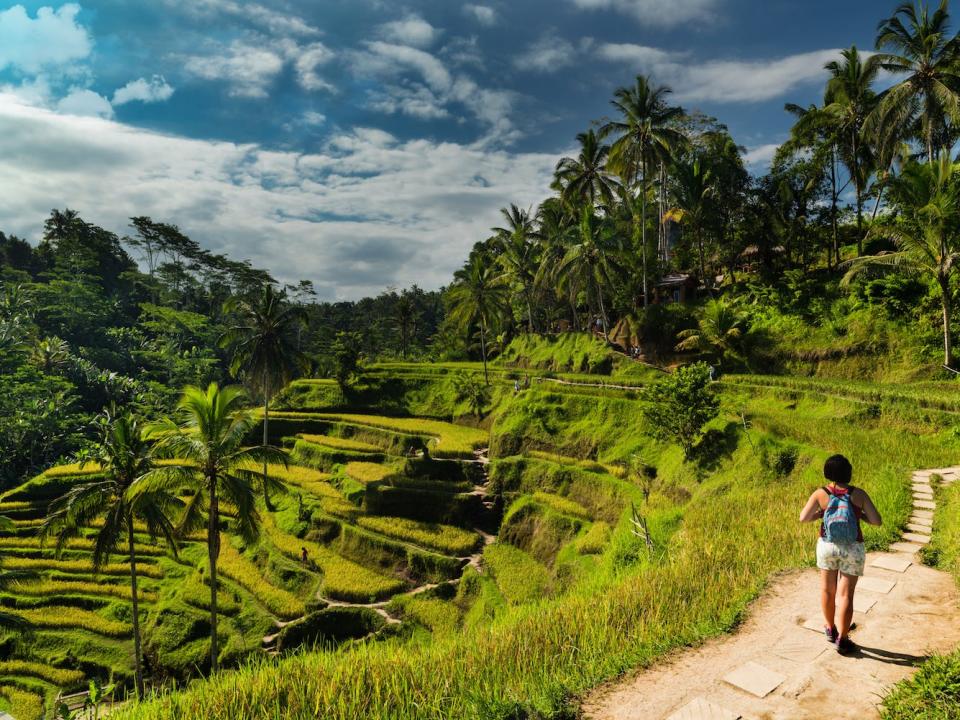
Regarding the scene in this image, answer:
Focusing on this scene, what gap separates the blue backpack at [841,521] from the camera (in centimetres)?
563

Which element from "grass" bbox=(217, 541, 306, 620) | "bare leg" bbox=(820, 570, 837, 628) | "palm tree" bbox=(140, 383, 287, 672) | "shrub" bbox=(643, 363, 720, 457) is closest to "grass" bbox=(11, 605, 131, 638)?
"grass" bbox=(217, 541, 306, 620)

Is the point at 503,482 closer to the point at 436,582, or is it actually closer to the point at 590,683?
the point at 436,582

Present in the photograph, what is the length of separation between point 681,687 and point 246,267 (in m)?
113

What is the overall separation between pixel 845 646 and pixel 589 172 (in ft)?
143

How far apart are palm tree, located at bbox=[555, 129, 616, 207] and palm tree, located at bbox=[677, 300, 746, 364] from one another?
17.4 meters

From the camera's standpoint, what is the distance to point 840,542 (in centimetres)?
566

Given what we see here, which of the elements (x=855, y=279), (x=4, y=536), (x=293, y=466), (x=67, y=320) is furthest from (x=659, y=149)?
(x=67, y=320)

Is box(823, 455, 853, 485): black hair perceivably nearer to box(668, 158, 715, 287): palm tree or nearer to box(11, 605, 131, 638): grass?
box(11, 605, 131, 638): grass

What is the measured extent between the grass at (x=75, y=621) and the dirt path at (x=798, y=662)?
27125 millimetres

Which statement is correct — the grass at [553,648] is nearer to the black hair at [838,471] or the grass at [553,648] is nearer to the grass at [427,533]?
the black hair at [838,471]

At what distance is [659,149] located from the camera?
35.9 meters

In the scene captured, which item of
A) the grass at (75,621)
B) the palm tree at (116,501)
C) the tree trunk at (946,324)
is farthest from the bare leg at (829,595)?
the grass at (75,621)

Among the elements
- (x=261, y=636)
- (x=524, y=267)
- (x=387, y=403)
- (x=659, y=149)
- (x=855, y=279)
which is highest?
(x=659, y=149)

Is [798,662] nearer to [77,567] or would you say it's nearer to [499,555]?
[499,555]
